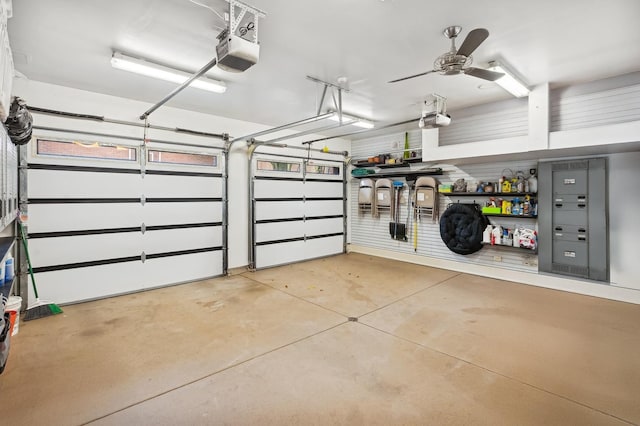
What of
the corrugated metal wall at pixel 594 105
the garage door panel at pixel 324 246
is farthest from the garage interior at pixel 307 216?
the garage door panel at pixel 324 246

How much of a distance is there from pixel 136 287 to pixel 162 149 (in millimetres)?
2199

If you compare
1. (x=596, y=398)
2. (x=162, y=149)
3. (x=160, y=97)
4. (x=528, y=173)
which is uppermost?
(x=160, y=97)

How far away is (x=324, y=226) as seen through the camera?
24.2 feet

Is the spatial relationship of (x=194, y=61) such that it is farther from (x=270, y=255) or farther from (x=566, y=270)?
(x=566, y=270)

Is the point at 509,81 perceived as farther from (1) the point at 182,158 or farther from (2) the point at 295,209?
(1) the point at 182,158

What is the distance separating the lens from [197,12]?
8.19 feet

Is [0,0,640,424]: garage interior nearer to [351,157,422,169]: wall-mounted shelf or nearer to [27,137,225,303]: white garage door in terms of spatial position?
[27,137,225,303]: white garage door

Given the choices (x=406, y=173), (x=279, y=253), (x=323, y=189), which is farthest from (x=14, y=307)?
(x=406, y=173)

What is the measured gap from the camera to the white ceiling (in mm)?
2457

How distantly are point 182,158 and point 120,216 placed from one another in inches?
52.1

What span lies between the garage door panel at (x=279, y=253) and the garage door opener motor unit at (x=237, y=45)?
4.27 meters

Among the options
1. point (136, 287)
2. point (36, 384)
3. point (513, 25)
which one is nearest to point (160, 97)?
point (136, 287)

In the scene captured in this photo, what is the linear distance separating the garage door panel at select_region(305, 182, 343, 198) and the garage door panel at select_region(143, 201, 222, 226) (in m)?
2.20

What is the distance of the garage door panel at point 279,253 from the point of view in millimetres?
6141
